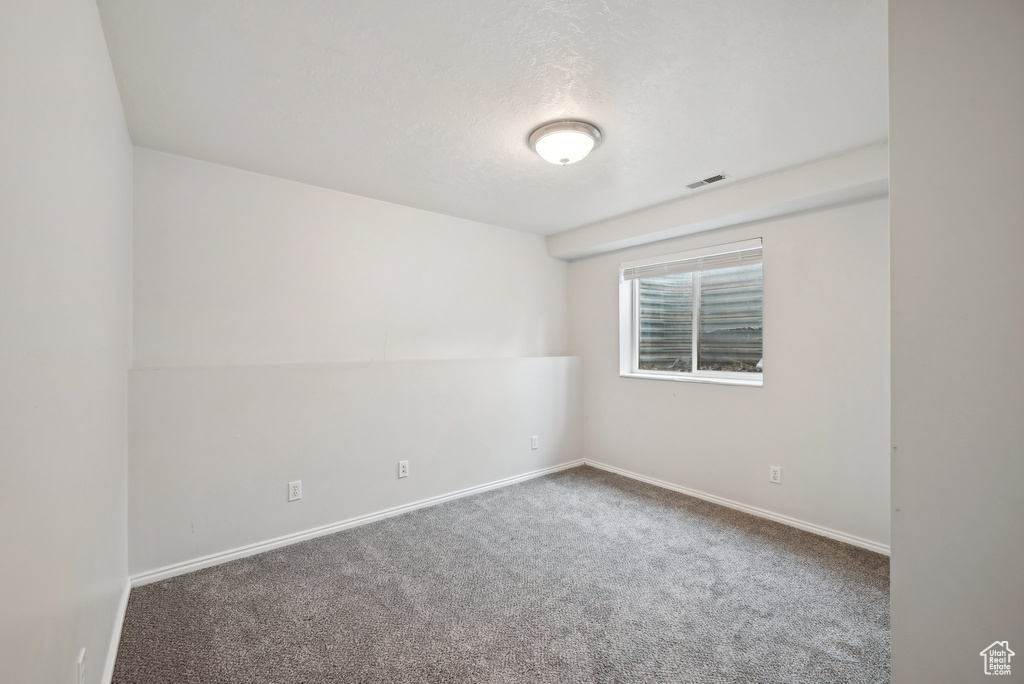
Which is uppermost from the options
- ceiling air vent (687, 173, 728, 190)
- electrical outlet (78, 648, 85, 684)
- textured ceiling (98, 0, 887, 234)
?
textured ceiling (98, 0, 887, 234)

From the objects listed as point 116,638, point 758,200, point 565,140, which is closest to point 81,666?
point 116,638

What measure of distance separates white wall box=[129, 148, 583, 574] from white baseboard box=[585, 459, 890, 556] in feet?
3.34

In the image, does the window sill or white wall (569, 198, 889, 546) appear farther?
the window sill

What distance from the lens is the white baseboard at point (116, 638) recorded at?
1.63 metres

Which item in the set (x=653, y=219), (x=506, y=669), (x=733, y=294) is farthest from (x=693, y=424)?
(x=506, y=669)

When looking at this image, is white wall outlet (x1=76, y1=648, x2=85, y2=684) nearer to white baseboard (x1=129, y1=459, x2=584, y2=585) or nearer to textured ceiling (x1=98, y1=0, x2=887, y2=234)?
white baseboard (x1=129, y1=459, x2=584, y2=585)

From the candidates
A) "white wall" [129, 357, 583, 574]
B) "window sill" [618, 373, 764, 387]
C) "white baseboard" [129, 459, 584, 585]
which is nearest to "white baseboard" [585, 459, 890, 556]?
"window sill" [618, 373, 764, 387]

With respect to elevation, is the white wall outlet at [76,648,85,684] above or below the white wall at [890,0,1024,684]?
below

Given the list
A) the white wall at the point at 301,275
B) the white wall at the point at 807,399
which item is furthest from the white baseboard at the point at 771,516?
the white wall at the point at 301,275

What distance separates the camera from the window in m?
3.41

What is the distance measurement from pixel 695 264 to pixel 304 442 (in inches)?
131

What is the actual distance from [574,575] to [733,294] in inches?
98.4

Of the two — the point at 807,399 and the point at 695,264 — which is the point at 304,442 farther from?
the point at 807,399

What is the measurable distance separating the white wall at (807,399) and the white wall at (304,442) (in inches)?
57.3
